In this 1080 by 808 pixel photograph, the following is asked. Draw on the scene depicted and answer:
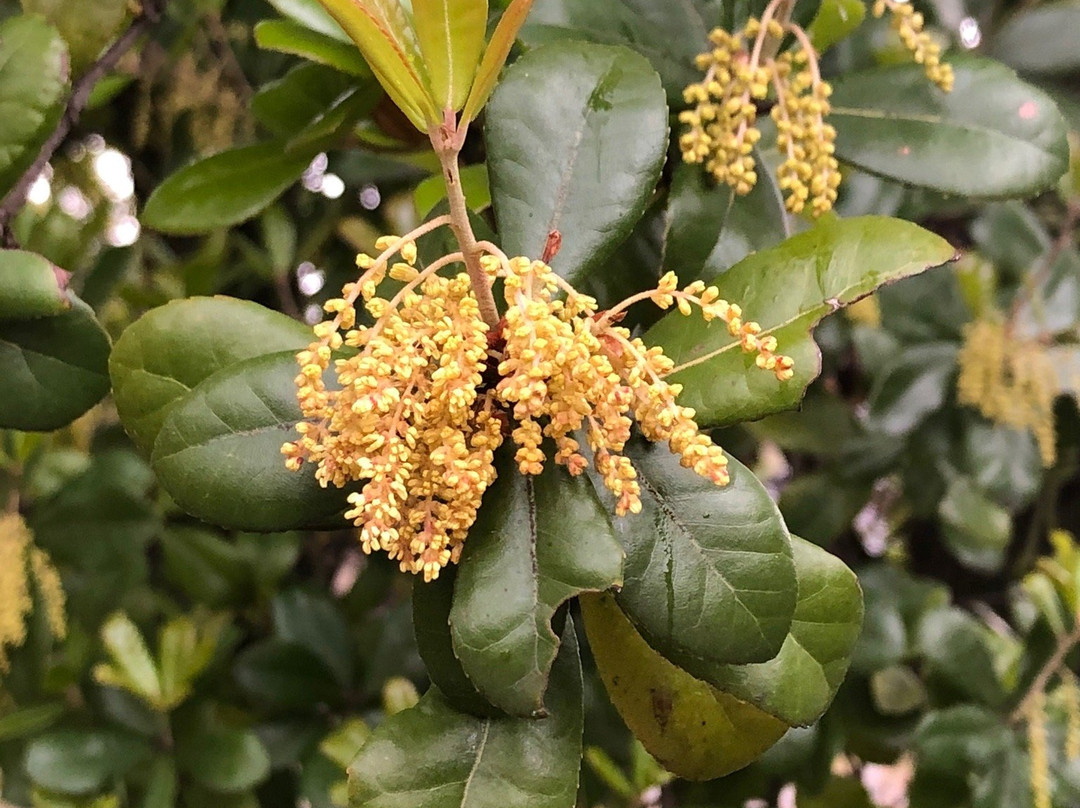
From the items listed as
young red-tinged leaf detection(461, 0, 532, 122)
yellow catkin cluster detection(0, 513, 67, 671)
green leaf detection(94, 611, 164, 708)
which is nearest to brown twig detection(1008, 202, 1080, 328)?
young red-tinged leaf detection(461, 0, 532, 122)

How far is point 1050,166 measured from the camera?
2.09 feet

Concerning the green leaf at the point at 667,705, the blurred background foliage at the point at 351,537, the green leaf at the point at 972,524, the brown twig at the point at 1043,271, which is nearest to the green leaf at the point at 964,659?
the blurred background foliage at the point at 351,537

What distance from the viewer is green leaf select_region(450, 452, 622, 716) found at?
17.5 inches

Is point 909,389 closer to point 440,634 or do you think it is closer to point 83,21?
point 440,634

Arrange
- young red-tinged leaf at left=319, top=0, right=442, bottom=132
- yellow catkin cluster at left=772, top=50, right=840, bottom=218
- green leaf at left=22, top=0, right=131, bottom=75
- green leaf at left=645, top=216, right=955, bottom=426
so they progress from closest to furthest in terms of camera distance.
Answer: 1. young red-tinged leaf at left=319, top=0, right=442, bottom=132
2. green leaf at left=645, top=216, right=955, bottom=426
3. yellow catkin cluster at left=772, top=50, right=840, bottom=218
4. green leaf at left=22, top=0, right=131, bottom=75

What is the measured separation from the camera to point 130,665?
1.05 m

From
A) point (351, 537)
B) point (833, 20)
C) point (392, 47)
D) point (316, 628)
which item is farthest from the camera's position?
point (351, 537)

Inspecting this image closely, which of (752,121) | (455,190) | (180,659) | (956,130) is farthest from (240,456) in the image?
(180,659)

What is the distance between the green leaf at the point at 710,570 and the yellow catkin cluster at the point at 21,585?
94cm

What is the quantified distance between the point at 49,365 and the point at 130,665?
570 millimetres

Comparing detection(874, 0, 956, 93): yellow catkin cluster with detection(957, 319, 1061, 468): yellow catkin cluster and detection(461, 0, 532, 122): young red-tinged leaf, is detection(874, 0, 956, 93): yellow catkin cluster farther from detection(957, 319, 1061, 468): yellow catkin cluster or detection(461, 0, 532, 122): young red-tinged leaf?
detection(957, 319, 1061, 468): yellow catkin cluster

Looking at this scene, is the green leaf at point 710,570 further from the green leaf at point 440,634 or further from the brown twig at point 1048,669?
the brown twig at point 1048,669

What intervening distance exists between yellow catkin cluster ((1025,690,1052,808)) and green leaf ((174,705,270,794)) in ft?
3.16

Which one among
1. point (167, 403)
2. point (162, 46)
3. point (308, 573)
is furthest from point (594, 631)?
point (162, 46)
